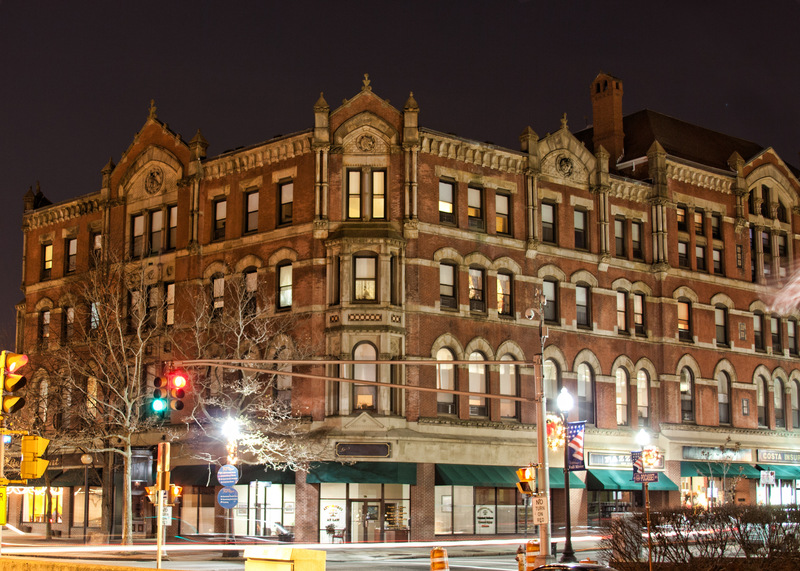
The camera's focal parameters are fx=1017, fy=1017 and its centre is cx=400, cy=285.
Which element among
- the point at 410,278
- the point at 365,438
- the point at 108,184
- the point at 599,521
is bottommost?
the point at 599,521

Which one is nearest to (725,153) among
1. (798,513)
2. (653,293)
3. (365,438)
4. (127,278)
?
(653,293)

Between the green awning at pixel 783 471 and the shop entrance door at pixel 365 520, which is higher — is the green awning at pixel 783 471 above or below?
above

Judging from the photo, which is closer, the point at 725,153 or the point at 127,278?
the point at 127,278

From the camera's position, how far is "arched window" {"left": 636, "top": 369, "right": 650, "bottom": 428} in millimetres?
52094

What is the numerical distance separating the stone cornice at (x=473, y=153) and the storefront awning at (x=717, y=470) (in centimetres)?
1782

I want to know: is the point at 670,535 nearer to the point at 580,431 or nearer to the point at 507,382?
the point at 580,431

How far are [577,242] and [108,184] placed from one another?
25083 millimetres

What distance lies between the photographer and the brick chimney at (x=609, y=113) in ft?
191

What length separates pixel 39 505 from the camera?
5600cm

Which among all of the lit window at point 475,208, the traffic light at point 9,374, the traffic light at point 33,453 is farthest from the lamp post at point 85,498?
the traffic light at point 9,374

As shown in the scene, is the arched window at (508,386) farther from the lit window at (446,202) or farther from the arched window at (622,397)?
the lit window at (446,202)

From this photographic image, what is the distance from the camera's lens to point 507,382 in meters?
47.5

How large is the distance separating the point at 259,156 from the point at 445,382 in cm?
1373

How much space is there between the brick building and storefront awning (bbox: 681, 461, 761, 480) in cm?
13
